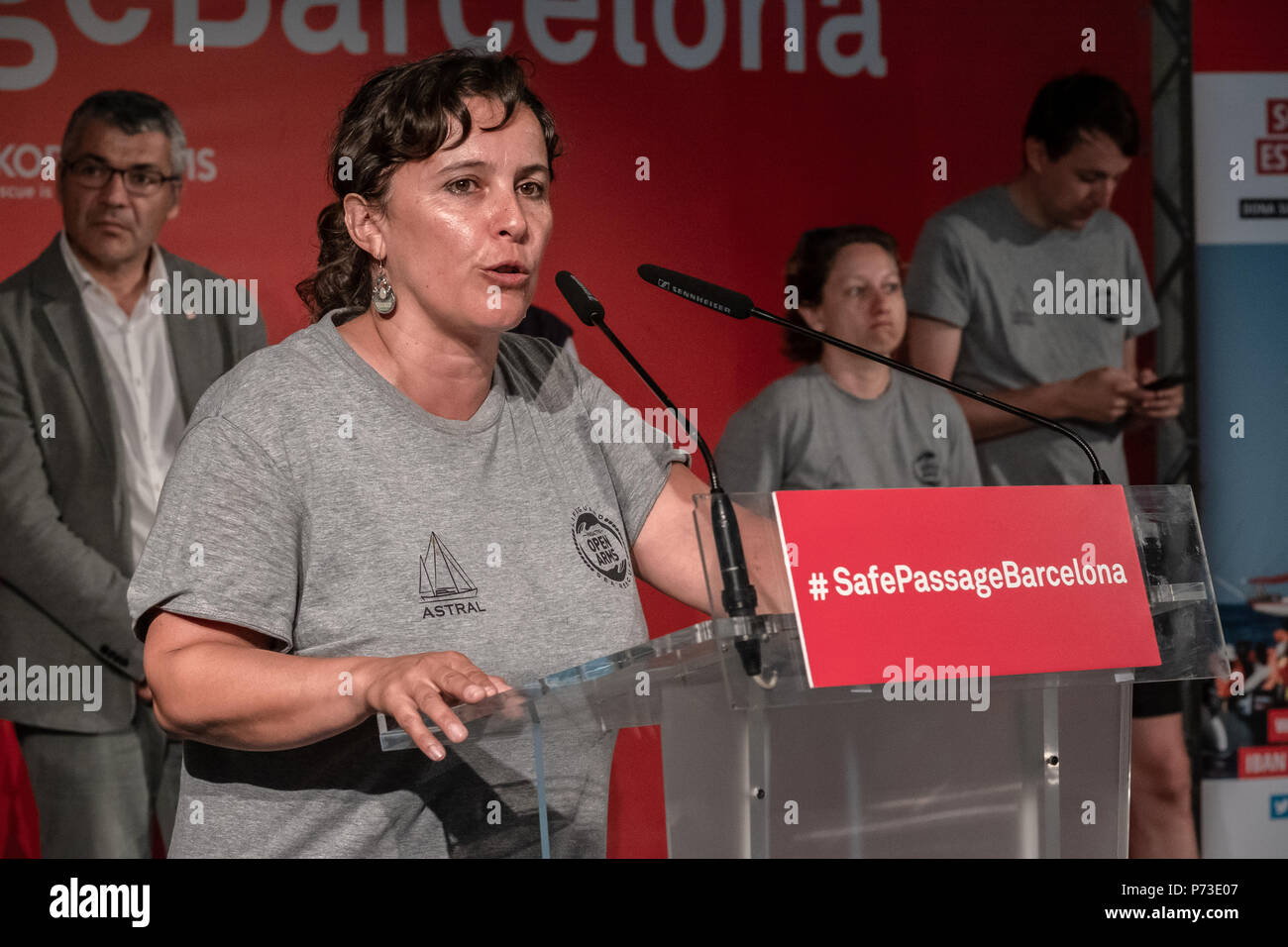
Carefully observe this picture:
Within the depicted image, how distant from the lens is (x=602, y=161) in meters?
2.75

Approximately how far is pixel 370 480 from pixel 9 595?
1.64m

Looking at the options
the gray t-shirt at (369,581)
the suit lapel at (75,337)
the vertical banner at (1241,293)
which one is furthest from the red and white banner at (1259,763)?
the suit lapel at (75,337)

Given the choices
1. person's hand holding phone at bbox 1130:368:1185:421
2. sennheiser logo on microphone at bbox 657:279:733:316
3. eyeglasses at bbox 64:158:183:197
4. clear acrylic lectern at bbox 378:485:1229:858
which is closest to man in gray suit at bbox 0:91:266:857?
eyeglasses at bbox 64:158:183:197

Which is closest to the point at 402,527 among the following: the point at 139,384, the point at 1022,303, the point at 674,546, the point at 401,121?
the point at 674,546

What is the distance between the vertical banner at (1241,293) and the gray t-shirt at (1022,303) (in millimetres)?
228

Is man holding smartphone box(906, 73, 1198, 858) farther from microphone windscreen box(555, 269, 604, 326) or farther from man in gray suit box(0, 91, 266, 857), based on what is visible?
man in gray suit box(0, 91, 266, 857)

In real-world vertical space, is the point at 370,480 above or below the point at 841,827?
above

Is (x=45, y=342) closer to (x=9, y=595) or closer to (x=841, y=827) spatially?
(x=9, y=595)

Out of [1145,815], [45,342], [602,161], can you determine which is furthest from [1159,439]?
[45,342]

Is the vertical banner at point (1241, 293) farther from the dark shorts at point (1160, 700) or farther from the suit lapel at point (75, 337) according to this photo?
the suit lapel at point (75, 337)

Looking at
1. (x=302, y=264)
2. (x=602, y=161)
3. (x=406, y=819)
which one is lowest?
(x=406, y=819)

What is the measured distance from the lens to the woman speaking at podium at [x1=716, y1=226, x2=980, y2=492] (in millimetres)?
2799

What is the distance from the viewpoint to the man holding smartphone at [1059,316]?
2.88 meters

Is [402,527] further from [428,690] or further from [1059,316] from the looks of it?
[1059,316]
